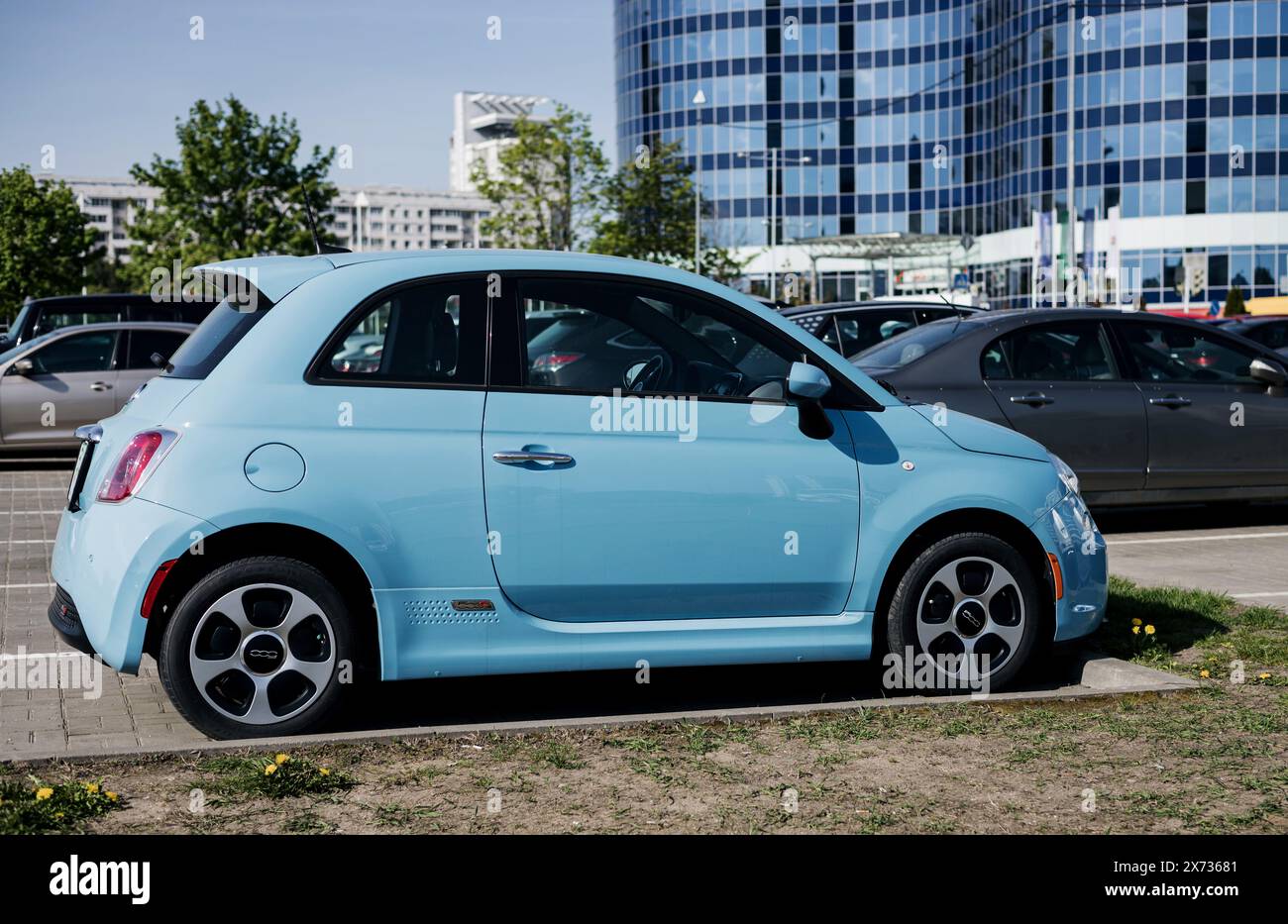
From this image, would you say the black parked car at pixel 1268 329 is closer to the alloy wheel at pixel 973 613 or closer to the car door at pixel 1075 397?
the car door at pixel 1075 397

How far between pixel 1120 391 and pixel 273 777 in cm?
742

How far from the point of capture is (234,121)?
186 feet

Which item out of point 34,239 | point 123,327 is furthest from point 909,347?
point 34,239

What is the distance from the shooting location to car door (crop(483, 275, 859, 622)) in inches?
204

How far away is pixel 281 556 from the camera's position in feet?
16.3

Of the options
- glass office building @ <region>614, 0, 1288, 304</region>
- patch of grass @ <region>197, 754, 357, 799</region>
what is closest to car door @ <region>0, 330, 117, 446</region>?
patch of grass @ <region>197, 754, 357, 799</region>

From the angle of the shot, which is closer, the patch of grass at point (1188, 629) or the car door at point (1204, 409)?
the patch of grass at point (1188, 629)

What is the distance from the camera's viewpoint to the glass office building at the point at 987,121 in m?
65.0

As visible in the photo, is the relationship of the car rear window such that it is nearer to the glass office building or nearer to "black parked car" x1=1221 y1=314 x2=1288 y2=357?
"black parked car" x1=1221 y1=314 x2=1288 y2=357

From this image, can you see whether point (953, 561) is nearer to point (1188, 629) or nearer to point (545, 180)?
point (1188, 629)

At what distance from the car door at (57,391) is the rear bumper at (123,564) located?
10999mm

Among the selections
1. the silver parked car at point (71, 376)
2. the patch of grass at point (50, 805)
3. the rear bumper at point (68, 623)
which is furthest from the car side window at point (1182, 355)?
the silver parked car at point (71, 376)
